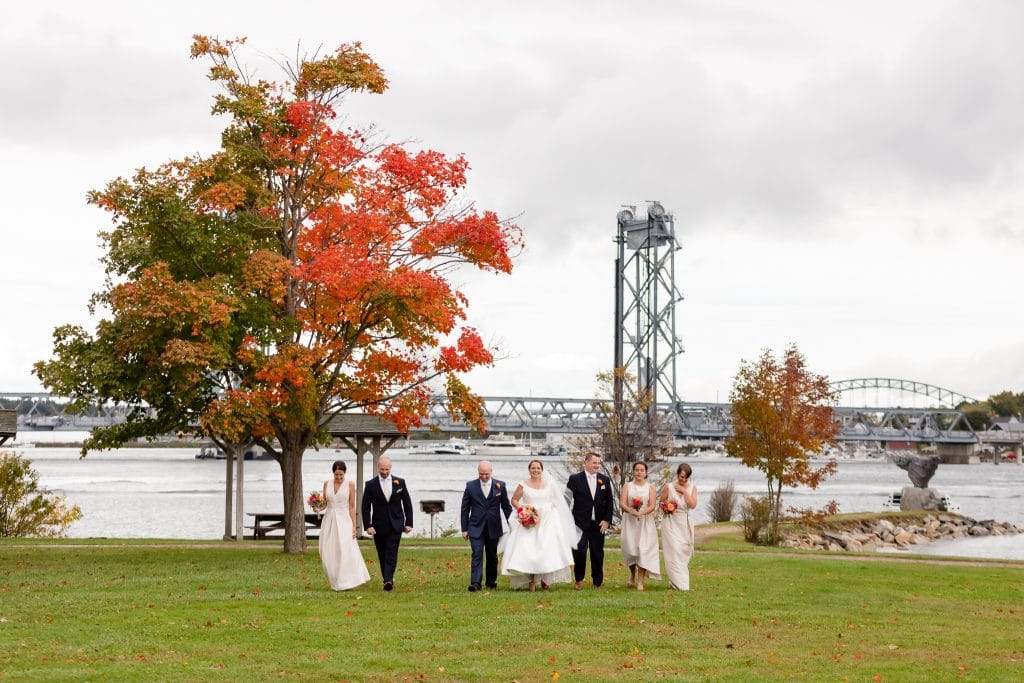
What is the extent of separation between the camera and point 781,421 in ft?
105

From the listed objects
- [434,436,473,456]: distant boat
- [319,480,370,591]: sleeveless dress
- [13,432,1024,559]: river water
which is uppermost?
[319,480,370,591]: sleeveless dress

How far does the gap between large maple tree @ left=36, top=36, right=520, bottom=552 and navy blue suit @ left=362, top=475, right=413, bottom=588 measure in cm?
506

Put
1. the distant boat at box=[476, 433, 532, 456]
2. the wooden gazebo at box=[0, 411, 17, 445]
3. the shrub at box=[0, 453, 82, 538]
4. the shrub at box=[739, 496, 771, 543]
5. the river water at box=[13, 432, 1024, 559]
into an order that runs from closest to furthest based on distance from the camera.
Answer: the wooden gazebo at box=[0, 411, 17, 445], the shrub at box=[0, 453, 82, 538], the shrub at box=[739, 496, 771, 543], the river water at box=[13, 432, 1024, 559], the distant boat at box=[476, 433, 532, 456]

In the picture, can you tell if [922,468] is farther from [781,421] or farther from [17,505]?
[17,505]

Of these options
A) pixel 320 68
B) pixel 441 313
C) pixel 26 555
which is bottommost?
pixel 26 555

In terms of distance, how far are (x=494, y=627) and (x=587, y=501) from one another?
370 centimetres

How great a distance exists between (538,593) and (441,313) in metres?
6.96

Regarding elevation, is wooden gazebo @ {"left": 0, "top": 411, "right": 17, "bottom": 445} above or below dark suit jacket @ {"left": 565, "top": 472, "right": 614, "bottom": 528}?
above

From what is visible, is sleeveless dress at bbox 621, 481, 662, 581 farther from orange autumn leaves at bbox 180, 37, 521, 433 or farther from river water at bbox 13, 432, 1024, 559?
river water at bbox 13, 432, 1024, 559

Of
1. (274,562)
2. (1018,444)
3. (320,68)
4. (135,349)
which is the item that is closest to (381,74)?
(320,68)

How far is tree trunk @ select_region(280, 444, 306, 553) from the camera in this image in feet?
72.0

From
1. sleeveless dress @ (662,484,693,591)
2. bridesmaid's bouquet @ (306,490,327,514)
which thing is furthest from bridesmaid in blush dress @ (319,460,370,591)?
sleeveless dress @ (662,484,693,591)

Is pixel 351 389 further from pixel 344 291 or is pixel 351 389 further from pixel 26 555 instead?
pixel 26 555

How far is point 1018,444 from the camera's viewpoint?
178125 millimetres
